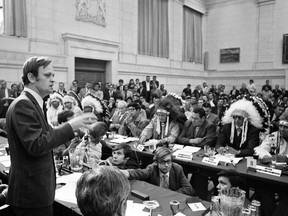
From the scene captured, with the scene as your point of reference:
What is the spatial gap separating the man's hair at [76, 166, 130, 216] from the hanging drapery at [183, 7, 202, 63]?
48.8 ft

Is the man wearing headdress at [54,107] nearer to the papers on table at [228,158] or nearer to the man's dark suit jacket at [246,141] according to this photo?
the man's dark suit jacket at [246,141]

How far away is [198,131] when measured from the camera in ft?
15.0

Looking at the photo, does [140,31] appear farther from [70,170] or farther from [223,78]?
[70,170]

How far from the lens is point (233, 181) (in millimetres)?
2512

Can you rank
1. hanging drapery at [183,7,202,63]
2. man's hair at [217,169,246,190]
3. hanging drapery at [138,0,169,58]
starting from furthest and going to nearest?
1. hanging drapery at [183,7,202,63]
2. hanging drapery at [138,0,169,58]
3. man's hair at [217,169,246,190]

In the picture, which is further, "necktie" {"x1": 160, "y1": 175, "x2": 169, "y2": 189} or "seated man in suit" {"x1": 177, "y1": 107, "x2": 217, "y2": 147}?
"seated man in suit" {"x1": 177, "y1": 107, "x2": 217, "y2": 147}

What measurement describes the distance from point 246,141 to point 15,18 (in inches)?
314

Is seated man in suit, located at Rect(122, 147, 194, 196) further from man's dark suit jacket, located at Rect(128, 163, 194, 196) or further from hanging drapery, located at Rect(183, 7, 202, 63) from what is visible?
hanging drapery, located at Rect(183, 7, 202, 63)

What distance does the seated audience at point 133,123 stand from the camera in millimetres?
5359

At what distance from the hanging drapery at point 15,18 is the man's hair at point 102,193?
28.1 feet

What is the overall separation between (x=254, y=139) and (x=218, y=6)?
572 inches

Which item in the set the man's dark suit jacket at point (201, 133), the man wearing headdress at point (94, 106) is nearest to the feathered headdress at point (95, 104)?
the man wearing headdress at point (94, 106)

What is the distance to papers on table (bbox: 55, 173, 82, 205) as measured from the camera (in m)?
2.10

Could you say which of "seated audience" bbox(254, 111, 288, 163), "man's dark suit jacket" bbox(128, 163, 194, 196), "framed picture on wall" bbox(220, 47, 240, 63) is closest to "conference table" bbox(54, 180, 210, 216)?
"man's dark suit jacket" bbox(128, 163, 194, 196)
